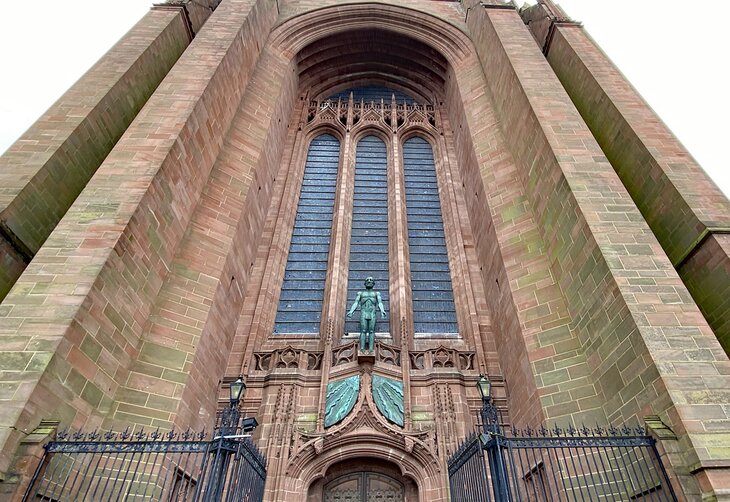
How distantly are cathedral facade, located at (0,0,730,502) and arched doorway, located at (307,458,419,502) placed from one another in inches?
2.2

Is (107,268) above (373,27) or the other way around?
the other way around

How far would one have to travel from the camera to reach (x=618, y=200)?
8633 millimetres

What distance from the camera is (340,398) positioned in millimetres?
9242

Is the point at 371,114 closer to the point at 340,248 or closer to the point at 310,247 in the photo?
the point at 310,247

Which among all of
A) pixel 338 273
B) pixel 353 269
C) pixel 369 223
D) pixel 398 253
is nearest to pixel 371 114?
pixel 369 223

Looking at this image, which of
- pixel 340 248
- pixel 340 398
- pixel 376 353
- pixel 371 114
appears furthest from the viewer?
pixel 371 114

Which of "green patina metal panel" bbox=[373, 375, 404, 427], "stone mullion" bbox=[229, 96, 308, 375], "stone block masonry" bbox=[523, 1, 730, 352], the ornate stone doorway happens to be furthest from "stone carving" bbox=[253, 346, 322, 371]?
"stone block masonry" bbox=[523, 1, 730, 352]

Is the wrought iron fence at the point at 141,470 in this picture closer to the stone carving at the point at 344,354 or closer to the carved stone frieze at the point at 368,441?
the carved stone frieze at the point at 368,441

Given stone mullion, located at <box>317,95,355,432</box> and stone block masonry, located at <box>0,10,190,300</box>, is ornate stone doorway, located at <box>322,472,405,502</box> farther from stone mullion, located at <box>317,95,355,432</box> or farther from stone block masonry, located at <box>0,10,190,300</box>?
stone block masonry, located at <box>0,10,190,300</box>

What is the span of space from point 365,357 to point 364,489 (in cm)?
246

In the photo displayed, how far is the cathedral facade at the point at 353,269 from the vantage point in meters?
6.70

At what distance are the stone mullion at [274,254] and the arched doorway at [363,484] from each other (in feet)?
9.21

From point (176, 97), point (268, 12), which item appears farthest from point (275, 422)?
point (268, 12)

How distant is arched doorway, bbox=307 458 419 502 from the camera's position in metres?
8.60
